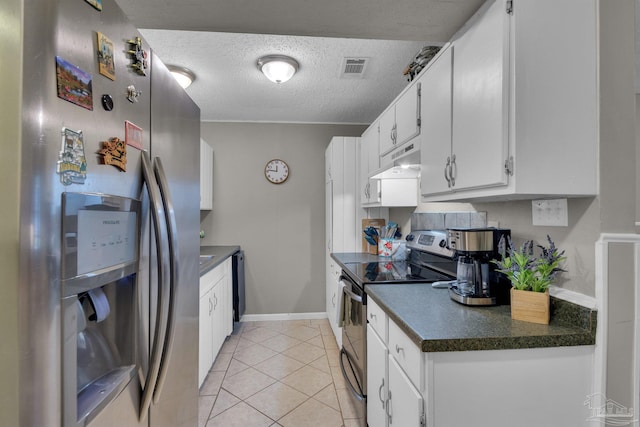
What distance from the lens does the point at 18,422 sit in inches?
20.8

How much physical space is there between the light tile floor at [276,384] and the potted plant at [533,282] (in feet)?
4.42

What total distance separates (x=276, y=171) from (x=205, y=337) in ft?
6.96

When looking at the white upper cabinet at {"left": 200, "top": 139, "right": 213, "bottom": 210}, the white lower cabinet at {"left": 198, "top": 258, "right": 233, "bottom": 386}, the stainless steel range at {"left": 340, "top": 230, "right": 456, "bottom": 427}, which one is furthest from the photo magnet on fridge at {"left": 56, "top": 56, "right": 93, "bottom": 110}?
the white upper cabinet at {"left": 200, "top": 139, "right": 213, "bottom": 210}

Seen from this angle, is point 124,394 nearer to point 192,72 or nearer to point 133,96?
point 133,96

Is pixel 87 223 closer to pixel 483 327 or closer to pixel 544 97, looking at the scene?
pixel 483 327

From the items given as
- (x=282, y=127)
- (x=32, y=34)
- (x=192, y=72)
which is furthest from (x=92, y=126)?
(x=282, y=127)

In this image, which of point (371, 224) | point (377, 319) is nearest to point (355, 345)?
point (377, 319)

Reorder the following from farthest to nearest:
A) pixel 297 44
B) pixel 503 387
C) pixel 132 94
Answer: pixel 297 44 < pixel 503 387 < pixel 132 94

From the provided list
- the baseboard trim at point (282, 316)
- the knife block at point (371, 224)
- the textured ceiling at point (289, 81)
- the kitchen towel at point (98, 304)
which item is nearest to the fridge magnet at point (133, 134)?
the kitchen towel at point (98, 304)

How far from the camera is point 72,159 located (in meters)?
0.62

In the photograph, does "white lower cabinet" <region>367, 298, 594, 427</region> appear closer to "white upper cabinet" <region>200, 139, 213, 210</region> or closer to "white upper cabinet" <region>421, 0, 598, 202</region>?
"white upper cabinet" <region>421, 0, 598, 202</region>

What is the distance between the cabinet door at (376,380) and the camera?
1397 millimetres

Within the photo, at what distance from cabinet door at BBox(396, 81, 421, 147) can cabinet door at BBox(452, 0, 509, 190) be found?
0.41m

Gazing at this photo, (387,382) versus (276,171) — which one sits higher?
(276,171)
